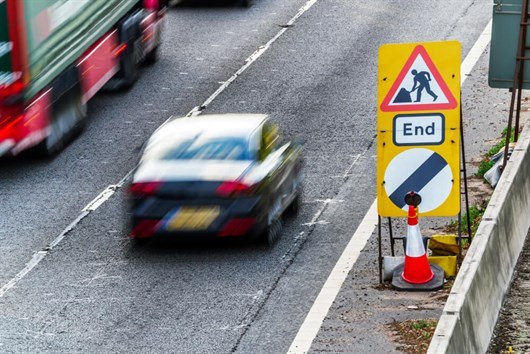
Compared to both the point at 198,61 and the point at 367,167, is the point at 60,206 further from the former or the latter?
the point at 198,61

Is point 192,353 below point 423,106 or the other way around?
below

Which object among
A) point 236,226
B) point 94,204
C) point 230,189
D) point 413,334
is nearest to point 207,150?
point 230,189

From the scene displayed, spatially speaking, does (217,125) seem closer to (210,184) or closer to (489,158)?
(210,184)

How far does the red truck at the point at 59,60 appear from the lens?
864 inches

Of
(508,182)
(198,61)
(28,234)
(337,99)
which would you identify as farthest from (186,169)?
(198,61)

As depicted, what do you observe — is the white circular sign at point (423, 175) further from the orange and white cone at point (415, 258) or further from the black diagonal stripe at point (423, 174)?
the orange and white cone at point (415, 258)

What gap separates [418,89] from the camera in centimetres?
1708

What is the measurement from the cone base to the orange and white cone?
41 millimetres

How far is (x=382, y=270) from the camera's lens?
18266mm

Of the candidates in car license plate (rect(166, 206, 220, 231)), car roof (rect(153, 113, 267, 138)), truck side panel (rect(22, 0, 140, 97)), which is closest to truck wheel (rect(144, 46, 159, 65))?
truck side panel (rect(22, 0, 140, 97))

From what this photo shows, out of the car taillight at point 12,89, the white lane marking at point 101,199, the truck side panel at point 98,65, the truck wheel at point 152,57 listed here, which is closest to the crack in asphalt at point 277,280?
the white lane marking at point 101,199

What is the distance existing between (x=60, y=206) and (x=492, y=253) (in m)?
7.57

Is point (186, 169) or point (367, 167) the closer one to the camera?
point (186, 169)

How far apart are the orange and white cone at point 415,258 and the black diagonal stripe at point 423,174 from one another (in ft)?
0.85
